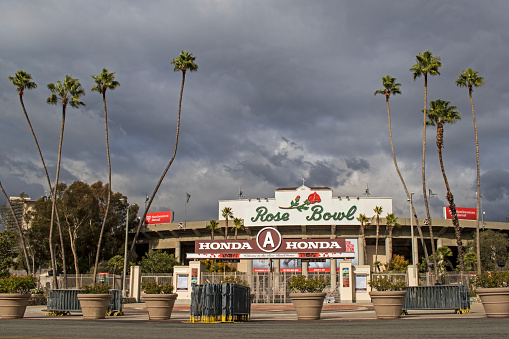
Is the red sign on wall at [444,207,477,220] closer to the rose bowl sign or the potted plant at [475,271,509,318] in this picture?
the rose bowl sign

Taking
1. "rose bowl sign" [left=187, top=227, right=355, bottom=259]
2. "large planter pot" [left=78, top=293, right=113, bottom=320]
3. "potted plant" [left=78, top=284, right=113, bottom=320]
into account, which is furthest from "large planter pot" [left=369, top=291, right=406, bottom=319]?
"rose bowl sign" [left=187, top=227, right=355, bottom=259]

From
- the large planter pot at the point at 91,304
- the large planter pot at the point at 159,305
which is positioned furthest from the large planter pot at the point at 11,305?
the large planter pot at the point at 159,305

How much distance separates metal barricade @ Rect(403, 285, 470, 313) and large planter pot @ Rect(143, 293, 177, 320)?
10092 millimetres

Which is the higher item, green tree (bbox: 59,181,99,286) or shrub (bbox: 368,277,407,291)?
green tree (bbox: 59,181,99,286)

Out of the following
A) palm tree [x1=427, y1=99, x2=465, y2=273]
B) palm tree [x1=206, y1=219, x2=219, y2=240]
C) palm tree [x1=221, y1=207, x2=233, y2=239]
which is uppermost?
palm tree [x1=427, y1=99, x2=465, y2=273]

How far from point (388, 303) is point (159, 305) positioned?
8.84 m

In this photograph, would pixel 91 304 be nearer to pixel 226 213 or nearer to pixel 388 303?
pixel 388 303

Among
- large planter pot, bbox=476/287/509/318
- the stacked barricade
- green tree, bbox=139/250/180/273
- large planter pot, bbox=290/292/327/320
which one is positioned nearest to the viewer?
the stacked barricade

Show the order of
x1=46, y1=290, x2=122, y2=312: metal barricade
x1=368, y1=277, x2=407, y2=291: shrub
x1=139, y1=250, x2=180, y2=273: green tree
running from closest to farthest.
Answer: x1=368, y1=277, x2=407, y2=291: shrub → x1=46, y1=290, x2=122, y2=312: metal barricade → x1=139, y1=250, x2=180, y2=273: green tree

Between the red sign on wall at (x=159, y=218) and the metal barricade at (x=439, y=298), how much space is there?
68805mm

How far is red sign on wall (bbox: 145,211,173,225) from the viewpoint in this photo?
87.8 m

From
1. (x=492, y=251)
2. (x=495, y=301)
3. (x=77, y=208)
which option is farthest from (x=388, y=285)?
(x=77, y=208)

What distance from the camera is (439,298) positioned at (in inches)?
851

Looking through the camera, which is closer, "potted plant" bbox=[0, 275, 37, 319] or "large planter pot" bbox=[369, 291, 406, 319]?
"large planter pot" bbox=[369, 291, 406, 319]
